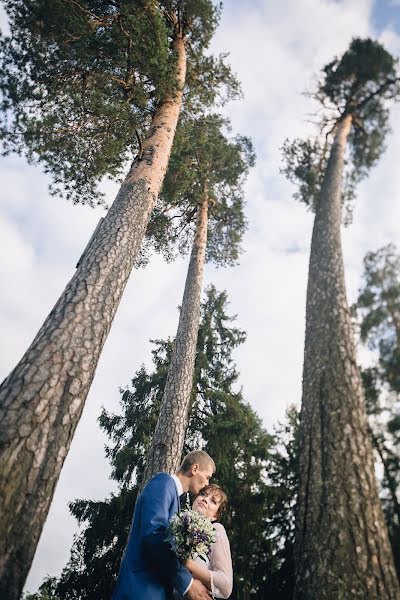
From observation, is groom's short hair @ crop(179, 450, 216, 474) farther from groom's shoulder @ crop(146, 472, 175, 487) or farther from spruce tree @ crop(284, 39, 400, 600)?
spruce tree @ crop(284, 39, 400, 600)

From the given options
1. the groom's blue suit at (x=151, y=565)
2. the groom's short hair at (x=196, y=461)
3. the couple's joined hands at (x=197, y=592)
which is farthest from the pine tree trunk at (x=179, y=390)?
the groom's blue suit at (x=151, y=565)

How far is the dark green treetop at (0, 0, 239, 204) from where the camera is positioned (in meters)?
7.02

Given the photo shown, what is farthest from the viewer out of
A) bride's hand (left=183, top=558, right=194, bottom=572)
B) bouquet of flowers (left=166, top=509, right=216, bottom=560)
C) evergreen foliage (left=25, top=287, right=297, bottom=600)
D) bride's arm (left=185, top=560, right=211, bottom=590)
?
evergreen foliage (left=25, top=287, right=297, bottom=600)

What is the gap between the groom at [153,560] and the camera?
2.34m

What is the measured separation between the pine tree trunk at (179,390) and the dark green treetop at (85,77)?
3.85 metres

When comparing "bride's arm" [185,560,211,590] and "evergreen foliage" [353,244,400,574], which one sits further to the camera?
"evergreen foliage" [353,244,400,574]

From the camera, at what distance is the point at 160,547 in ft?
7.80

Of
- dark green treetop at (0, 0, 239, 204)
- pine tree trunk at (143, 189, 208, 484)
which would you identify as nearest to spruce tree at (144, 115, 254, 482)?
pine tree trunk at (143, 189, 208, 484)

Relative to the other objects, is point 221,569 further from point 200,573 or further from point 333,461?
point 333,461

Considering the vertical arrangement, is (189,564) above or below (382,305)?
below

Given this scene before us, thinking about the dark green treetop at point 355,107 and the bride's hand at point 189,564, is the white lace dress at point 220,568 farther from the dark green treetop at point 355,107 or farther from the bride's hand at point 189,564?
the dark green treetop at point 355,107

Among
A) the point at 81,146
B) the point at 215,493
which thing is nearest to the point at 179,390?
the point at 215,493

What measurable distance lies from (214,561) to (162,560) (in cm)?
108

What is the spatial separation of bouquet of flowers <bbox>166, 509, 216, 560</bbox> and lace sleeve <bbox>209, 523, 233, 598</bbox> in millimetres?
559
